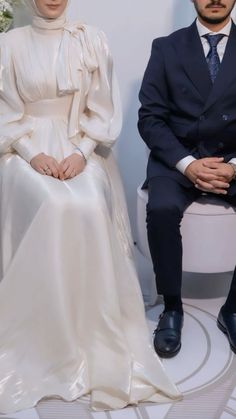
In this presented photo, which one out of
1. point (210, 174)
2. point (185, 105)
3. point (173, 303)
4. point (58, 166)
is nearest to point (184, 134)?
point (185, 105)

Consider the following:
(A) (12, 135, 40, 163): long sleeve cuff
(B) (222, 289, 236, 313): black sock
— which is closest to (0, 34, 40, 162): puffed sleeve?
(A) (12, 135, 40, 163): long sleeve cuff

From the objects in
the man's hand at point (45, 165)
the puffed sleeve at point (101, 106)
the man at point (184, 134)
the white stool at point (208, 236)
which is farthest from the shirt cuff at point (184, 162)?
the man's hand at point (45, 165)

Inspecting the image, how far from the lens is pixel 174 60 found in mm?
1937

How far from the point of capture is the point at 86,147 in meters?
1.88

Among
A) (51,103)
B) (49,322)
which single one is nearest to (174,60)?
(51,103)

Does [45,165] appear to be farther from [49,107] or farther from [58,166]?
→ [49,107]

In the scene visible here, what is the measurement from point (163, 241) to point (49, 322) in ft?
1.45

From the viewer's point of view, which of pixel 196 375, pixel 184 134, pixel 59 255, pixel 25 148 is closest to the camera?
pixel 59 255

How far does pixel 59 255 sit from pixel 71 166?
319 mm

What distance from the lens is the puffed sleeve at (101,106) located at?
6.21 feet

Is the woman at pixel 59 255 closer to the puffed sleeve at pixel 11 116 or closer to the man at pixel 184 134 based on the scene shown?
the puffed sleeve at pixel 11 116

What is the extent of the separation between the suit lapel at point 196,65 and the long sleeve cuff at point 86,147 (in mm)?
397

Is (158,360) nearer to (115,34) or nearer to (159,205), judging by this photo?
(159,205)

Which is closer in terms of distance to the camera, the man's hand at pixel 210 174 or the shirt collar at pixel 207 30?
the man's hand at pixel 210 174
